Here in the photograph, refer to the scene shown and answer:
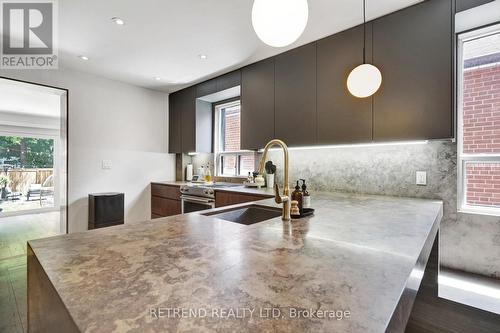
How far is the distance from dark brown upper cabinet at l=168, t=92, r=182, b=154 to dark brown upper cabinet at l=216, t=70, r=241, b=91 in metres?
1.07

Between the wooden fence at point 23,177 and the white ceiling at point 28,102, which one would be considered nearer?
the white ceiling at point 28,102

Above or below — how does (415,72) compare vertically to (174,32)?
below

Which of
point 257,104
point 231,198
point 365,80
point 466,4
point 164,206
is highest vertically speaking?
point 466,4

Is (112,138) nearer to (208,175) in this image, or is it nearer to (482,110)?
(208,175)

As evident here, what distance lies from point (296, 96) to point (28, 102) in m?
5.57

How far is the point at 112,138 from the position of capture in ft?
11.6

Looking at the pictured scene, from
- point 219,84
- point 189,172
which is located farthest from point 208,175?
point 219,84

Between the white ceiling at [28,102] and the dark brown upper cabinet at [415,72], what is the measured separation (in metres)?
4.35

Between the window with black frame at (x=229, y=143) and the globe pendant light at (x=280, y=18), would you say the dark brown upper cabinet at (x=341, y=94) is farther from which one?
the window with black frame at (x=229, y=143)

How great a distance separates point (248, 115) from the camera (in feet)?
9.61

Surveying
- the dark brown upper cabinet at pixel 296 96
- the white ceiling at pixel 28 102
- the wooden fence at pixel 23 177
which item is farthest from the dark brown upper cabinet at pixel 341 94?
the wooden fence at pixel 23 177

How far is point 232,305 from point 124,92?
399 cm

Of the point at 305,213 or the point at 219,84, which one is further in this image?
the point at 219,84

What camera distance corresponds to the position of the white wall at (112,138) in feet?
10.3
